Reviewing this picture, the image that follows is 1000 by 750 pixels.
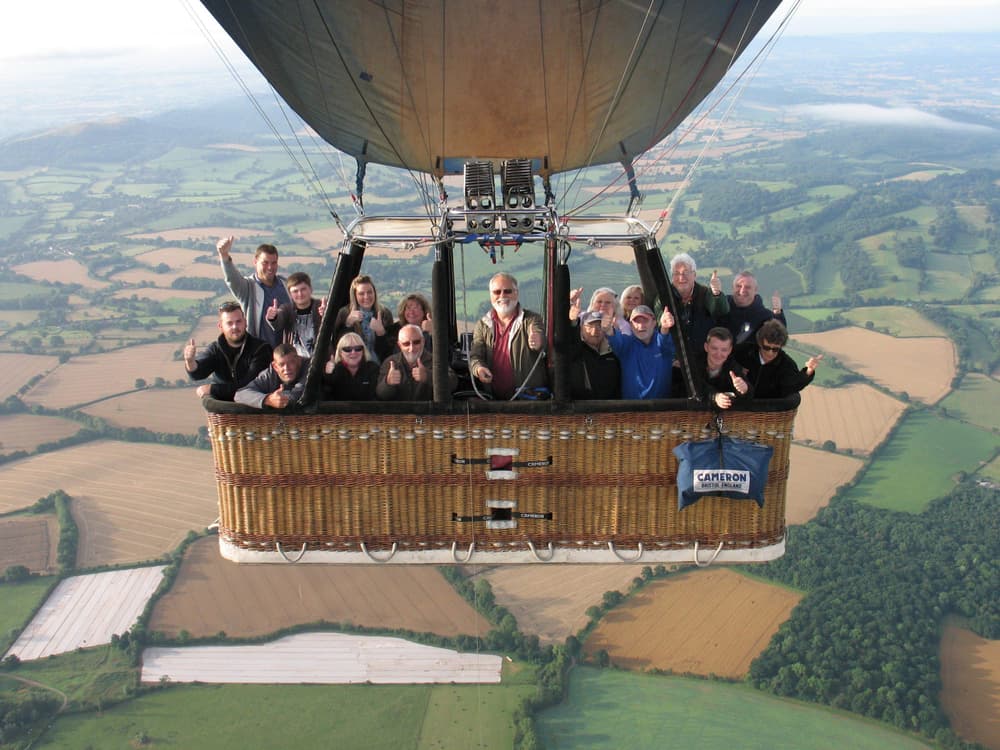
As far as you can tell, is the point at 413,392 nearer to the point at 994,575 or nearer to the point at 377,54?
the point at 377,54

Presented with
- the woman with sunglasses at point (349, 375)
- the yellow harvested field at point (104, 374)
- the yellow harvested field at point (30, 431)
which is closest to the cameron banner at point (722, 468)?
the woman with sunglasses at point (349, 375)

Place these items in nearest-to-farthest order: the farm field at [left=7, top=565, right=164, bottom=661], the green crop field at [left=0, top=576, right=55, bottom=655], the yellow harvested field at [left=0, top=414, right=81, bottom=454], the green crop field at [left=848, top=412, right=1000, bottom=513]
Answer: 1. the farm field at [left=7, top=565, right=164, bottom=661]
2. the green crop field at [left=0, top=576, right=55, bottom=655]
3. the green crop field at [left=848, top=412, right=1000, bottom=513]
4. the yellow harvested field at [left=0, top=414, right=81, bottom=454]

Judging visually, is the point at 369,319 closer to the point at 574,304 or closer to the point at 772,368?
the point at 574,304

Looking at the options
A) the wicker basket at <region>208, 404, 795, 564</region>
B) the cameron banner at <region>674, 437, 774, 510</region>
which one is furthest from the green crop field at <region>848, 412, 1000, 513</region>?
the cameron banner at <region>674, 437, 774, 510</region>

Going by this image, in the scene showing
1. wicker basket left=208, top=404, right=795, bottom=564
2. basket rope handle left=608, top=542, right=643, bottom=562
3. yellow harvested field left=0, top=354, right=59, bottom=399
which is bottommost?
yellow harvested field left=0, top=354, right=59, bottom=399

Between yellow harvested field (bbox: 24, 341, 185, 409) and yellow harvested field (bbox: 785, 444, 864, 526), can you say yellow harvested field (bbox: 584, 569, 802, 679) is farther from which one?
yellow harvested field (bbox: 24, 341, 185, 409)

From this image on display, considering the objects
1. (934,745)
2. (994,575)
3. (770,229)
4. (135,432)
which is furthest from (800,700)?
(770,229)
